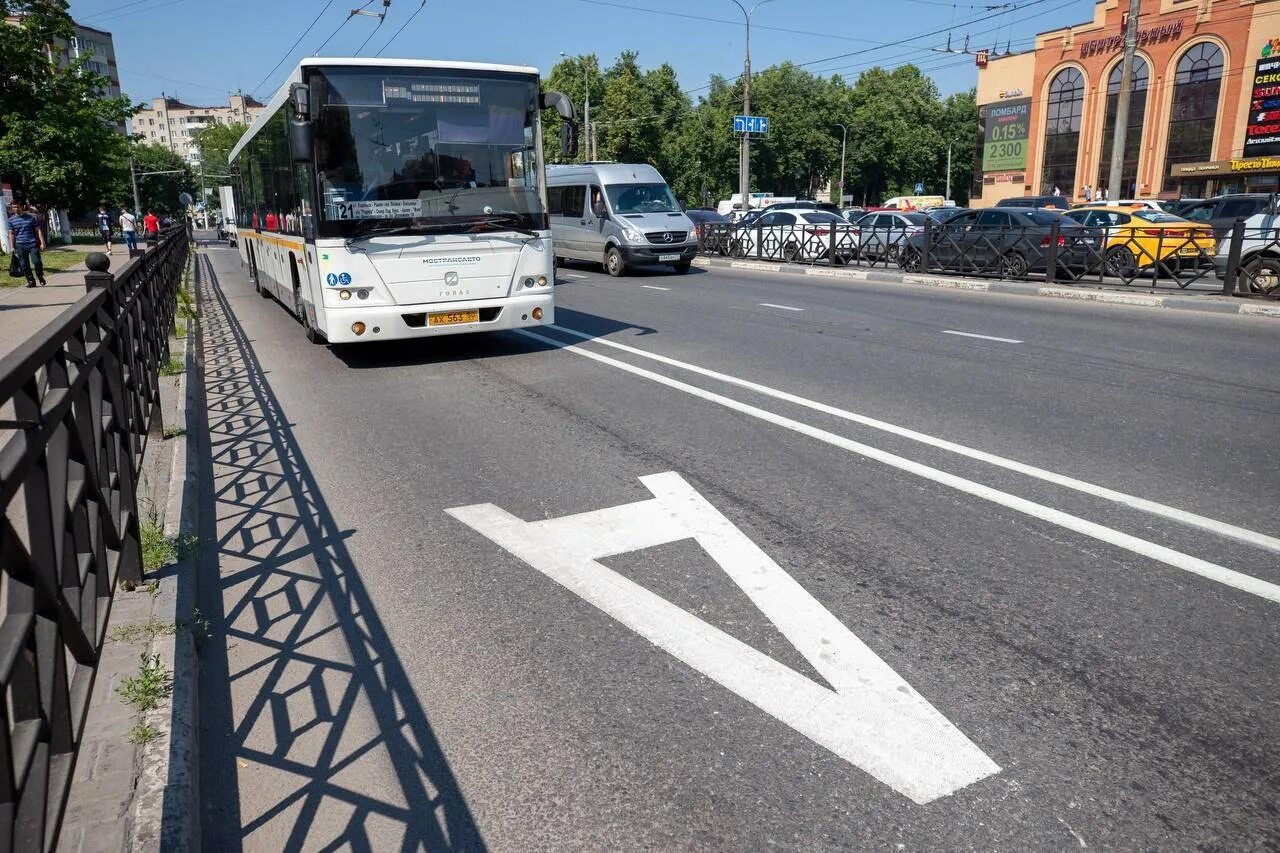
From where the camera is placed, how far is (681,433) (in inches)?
259

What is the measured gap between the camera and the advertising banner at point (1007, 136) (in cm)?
6209

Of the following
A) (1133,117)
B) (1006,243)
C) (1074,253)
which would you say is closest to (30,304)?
(1006,243)

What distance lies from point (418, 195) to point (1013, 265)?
14.1m

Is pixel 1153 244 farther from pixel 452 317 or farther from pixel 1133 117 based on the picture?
pixel 1133 117

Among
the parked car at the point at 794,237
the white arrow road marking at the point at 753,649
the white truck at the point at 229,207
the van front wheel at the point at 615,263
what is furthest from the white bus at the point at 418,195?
the parked car at the point at 794,237

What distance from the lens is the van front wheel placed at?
21.3 metres

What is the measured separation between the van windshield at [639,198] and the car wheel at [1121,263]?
9.38 meters

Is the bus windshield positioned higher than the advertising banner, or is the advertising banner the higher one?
the advertising banner

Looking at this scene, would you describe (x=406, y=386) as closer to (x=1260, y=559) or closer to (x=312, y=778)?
(x=312, y=778)

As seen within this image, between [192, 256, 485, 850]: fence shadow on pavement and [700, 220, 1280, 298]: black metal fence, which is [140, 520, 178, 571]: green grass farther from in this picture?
[700, 220, 1280, 298]: black metal fence

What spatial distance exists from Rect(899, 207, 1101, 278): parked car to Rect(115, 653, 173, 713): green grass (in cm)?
1827

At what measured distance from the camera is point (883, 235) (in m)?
24.0

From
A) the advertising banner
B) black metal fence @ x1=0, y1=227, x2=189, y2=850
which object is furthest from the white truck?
the advertising banner

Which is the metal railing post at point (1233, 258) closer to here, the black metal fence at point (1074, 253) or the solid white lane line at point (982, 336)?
the black metal fence at point (1074, 253)
